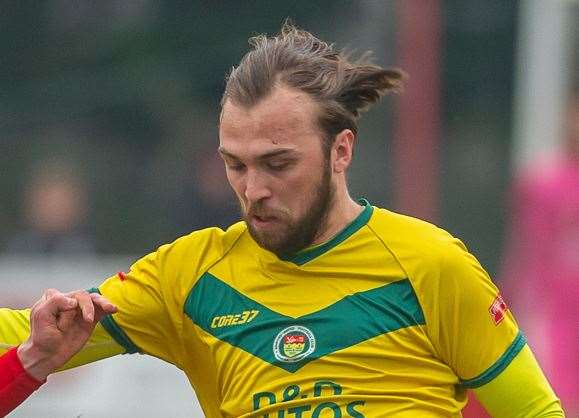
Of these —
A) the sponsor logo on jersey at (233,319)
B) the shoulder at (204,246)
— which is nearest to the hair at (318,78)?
the shoulder at (204,246)

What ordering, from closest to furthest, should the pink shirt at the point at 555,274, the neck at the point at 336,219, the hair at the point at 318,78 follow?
1. the hair at the point at 318,78
2. the neck at the point at 336,219
3. the pink shirt at the point at 555,274

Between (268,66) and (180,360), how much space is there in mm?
879

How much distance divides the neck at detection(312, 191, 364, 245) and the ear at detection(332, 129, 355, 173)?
0.29 ft

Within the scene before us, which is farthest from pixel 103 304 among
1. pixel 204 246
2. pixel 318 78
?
pixel 318 78

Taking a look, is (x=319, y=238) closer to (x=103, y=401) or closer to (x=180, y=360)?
(x=180, y=360)

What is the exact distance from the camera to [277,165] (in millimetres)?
4164

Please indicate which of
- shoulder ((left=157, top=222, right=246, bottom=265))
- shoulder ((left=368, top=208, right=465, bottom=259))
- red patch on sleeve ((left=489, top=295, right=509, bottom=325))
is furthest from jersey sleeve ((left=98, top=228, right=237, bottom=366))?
red patch on sleeve ((left=489, top=295, right=509, bottom=325))

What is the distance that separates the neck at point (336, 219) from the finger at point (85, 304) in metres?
0.66

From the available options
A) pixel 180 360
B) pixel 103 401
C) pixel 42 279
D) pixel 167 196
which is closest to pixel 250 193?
pixel 180 360

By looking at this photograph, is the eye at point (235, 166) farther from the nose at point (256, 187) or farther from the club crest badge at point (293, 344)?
the club crest badge at point (293, 344)

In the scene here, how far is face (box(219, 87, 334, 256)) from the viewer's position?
4.15m

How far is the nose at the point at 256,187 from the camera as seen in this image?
13.5ft

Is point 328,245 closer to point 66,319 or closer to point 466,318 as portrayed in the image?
point 466,318

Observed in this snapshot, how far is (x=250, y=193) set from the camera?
413 centimetres
